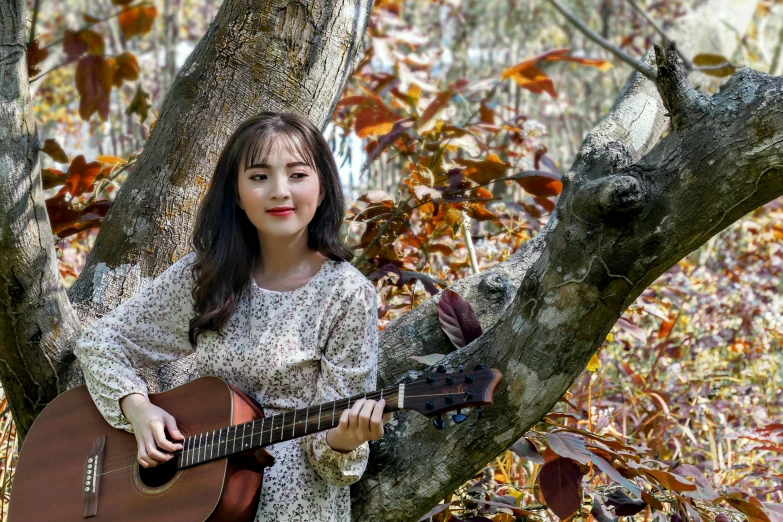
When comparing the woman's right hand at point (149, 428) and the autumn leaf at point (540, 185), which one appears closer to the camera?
the woman's right hand at point (149, 428)

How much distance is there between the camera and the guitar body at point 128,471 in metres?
1.71

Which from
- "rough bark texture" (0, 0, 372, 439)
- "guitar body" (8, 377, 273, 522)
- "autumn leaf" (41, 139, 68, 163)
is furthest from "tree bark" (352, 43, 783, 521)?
"autumn leaf" (41, 139, 68, 163)

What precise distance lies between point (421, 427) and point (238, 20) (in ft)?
3.81

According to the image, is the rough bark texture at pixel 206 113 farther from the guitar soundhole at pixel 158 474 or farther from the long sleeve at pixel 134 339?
the guitar soundhole at pixel 158 474

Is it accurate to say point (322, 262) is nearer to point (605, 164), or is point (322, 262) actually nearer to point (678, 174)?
point (605, 164)

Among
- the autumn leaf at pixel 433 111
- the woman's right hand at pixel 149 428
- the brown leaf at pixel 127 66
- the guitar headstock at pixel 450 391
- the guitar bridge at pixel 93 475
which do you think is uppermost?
the brown leaf at pixel 127 66

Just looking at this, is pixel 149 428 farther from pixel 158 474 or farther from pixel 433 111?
pixel 433 111

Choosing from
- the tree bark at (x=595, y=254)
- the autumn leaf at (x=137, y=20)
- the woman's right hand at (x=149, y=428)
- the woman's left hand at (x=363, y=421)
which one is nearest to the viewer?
the tree bark at (x=595, y=254)

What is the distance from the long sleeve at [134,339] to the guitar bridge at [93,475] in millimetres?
66

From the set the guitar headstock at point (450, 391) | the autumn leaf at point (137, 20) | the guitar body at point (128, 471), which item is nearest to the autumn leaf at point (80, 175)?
the autumn leaf at point (137, 20)

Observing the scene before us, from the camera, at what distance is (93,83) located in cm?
222

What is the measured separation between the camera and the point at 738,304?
3707 mm

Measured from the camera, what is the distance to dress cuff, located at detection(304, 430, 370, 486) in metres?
1.63

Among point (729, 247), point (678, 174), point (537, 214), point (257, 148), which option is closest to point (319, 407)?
point (257, 148)
